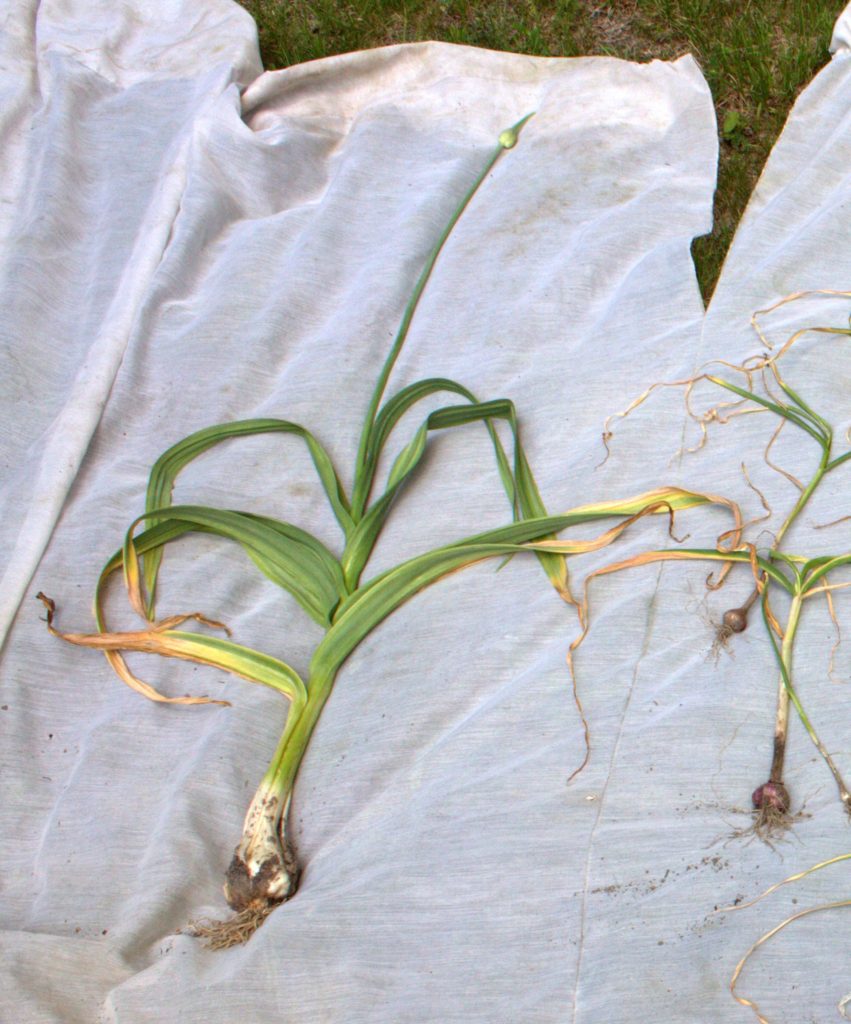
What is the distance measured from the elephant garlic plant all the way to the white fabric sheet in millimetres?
35

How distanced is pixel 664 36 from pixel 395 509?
1557 millimetres

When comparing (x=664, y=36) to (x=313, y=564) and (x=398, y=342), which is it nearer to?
(x=398, y=342)

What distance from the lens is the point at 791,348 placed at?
168 cm

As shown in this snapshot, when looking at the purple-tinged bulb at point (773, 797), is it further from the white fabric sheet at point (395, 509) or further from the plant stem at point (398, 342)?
the plant stem at point (398, 342)

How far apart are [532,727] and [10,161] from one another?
165 cm

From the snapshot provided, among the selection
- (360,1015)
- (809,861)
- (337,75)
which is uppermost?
(337,75)

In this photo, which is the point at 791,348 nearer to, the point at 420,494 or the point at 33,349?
the point at 420,494

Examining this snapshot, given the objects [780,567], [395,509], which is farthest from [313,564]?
[780,567]

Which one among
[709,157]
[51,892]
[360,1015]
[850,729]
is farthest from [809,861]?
[709,157]

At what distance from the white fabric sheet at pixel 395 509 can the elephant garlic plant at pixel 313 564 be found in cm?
3

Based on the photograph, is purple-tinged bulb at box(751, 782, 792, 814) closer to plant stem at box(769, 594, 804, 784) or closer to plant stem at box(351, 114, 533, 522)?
plant stem at box(769, 594, 804, 784)

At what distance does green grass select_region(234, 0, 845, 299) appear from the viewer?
7.71ft

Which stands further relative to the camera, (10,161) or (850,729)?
(10,161)

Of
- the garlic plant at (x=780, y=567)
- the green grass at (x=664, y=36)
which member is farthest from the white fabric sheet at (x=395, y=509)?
the green grass at (x=664, y=36)
